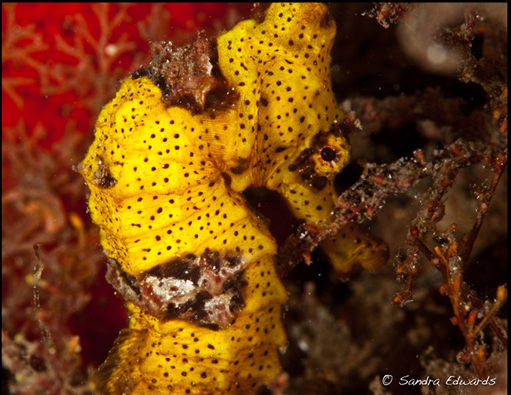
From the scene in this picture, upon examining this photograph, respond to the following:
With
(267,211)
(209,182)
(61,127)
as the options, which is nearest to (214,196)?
(209,182)

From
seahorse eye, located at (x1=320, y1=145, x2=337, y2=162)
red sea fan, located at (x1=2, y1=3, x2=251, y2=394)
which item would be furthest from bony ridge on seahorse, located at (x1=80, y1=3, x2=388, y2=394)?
red sea fan, located at (x1=2, y1=3, x2=251, y2=394)

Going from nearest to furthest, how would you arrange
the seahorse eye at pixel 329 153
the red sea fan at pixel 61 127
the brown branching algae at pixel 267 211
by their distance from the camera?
1. the brown branching algae at pixel 267 211
2. the seahorse eye at pixel 329 153
3. the red sea fan at pixel 61 127

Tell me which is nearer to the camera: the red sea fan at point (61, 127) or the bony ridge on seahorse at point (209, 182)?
the bony ridge on seahorse at point (209, 182)

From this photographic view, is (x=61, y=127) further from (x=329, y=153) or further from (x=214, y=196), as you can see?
(x=329, y=153)

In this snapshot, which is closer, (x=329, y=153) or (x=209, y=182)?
(x=209, y=182)

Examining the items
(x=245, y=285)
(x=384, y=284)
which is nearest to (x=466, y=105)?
(x=384, y=284)

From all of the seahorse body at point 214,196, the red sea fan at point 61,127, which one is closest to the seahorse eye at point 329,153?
the seahorse body at point 214,196

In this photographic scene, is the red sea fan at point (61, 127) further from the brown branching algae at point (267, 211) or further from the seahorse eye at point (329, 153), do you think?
the seahorse eye at point (329, 153)

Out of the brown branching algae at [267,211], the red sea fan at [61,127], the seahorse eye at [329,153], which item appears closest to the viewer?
the brown branching algae at [267,211]
